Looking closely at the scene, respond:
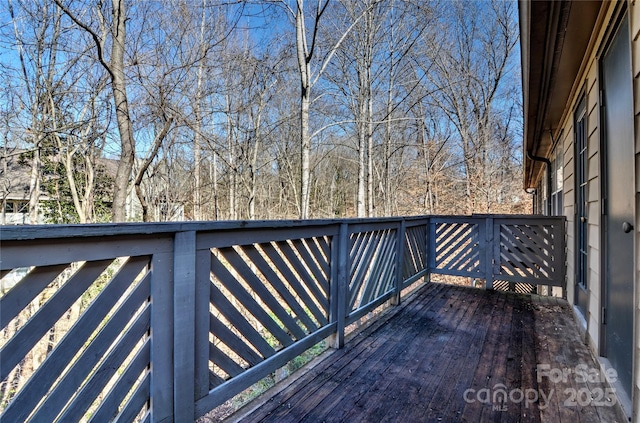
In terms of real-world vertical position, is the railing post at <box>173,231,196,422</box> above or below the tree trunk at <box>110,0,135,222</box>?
below

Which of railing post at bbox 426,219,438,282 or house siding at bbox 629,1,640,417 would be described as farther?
railing post at bbox 426,219,438,282

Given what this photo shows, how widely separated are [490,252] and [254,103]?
704 centimetres

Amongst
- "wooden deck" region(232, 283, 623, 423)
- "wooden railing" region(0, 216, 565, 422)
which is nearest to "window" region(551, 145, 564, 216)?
"wooden deck" region(232, 283, 623, 423)

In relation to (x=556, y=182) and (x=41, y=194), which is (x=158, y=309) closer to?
(x=556, y=182)

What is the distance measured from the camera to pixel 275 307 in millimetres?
2027

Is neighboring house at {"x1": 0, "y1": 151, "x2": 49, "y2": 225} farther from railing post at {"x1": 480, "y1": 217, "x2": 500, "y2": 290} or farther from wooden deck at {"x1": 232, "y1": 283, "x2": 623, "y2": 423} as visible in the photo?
railing post at {"x1": 480, "y1": 217, "x2": 500, "y2": 290}

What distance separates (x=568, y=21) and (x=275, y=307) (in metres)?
2.56

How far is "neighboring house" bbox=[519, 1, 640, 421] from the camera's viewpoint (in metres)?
1.61

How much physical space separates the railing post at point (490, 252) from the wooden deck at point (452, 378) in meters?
1.20

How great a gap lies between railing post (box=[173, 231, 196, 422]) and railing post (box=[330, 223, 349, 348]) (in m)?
1.26

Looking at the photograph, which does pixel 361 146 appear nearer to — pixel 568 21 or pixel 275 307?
pixel 568 21

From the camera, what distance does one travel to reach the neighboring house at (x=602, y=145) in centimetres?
161

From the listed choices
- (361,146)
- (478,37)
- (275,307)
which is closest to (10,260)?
(275,307)

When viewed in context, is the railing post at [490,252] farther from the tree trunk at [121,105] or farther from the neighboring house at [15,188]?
the neighboring house at [15,188]
